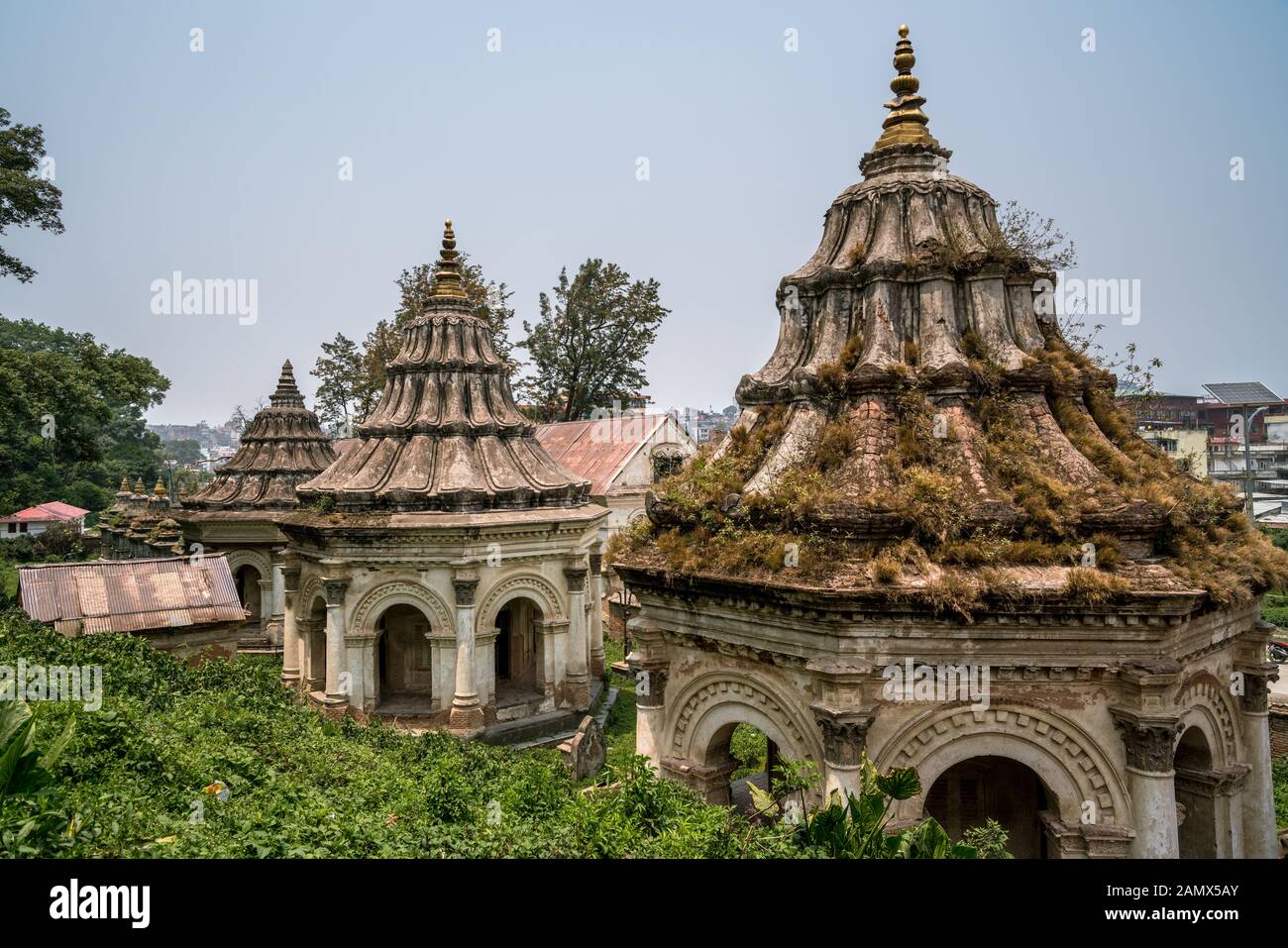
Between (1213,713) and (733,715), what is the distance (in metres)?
4.53

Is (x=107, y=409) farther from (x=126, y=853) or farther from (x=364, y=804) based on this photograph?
(x=126, y=853)

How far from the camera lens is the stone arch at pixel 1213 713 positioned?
297 inches

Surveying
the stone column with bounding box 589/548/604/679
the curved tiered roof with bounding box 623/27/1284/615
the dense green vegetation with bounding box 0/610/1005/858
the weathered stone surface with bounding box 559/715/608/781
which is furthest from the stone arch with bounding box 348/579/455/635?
the curved tiered roof with bounding box 623/27/1284/615

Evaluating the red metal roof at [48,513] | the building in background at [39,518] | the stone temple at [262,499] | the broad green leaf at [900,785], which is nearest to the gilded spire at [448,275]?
the stone temple at [262,499]

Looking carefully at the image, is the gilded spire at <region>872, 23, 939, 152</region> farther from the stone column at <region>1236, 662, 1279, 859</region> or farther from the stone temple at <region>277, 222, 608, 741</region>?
the stone temple at <region>277, 222, 608, 741</region>

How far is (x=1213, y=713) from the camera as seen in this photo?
25.9ft

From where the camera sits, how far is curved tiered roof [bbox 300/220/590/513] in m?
17.9

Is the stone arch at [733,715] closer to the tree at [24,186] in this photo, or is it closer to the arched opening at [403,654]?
the arched opening at [403,654]

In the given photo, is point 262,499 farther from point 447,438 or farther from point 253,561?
point 447,438

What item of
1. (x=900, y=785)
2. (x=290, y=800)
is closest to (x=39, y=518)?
(x=290, y=800)

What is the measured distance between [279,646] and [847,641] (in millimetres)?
23393

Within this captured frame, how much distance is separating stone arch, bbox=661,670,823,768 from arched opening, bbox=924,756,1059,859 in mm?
2705

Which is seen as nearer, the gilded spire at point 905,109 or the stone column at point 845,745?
the stone column at point 845,745

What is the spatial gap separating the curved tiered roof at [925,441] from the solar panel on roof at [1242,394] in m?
57.1
